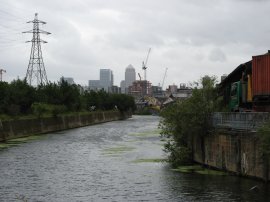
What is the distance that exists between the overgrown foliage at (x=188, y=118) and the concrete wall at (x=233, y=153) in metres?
0.97

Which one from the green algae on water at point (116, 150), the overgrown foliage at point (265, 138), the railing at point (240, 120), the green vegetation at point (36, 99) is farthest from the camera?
the green vegetation at point (36, 99)

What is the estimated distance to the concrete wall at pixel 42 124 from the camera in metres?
77.3

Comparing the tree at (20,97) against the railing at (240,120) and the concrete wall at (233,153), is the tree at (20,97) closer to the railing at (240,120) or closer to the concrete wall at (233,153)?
the concrete wall at (233,153)

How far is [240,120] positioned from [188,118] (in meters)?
5.99

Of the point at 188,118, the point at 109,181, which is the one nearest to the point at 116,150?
the point at 188,118

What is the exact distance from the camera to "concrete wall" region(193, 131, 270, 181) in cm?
3216

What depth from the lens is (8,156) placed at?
2036 inches

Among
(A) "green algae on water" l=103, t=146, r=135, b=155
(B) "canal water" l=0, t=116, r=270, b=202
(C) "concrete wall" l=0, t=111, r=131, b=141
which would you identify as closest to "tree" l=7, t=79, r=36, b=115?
(C) "concrete wall" l=0, t=111, r=131, b=141

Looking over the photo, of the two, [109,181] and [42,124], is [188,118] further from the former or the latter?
[42,124]

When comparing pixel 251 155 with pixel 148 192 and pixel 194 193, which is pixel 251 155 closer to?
pixel 194 193

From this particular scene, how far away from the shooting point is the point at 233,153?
35.5 m

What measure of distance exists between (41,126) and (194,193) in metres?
68.2

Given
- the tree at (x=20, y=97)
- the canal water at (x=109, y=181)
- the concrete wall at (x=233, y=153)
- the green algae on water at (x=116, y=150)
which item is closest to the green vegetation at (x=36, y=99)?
the tree at (x=20, y=97)

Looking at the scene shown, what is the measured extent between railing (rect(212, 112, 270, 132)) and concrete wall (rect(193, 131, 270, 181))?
58 centimetres
